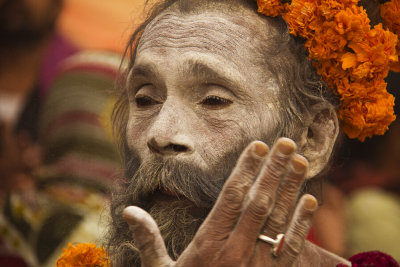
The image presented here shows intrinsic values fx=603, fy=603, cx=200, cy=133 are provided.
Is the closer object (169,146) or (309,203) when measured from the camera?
(309,203)

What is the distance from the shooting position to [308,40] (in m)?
2.50

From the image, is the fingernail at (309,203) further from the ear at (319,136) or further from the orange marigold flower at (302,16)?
the orange marigold flower at (302,16)

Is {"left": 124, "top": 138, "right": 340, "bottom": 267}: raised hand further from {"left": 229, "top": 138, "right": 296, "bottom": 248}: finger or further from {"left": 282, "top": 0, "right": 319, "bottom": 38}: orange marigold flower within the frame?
{"left": 282, "top": 0, "right": 319, "bottom": 38}: orange marigold flower

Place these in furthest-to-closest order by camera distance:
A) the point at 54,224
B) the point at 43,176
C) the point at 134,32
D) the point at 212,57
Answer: the point at 43,176 → the point at 54,224 → the point at 134,32 → the point at 212,57

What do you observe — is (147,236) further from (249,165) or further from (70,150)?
(70,150)

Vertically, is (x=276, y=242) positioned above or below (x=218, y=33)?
below

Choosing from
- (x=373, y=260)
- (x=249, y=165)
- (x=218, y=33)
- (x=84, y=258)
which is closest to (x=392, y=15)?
(x=218, y=33)

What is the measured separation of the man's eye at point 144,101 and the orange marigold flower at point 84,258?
2.27 ft

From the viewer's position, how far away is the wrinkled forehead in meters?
2.41

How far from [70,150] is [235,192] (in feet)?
11.2

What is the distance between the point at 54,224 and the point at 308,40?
9.86 feet

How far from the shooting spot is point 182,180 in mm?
2289

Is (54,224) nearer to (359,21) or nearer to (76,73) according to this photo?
(76,73)

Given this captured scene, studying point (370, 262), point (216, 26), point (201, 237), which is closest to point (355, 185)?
point (370, 262)
